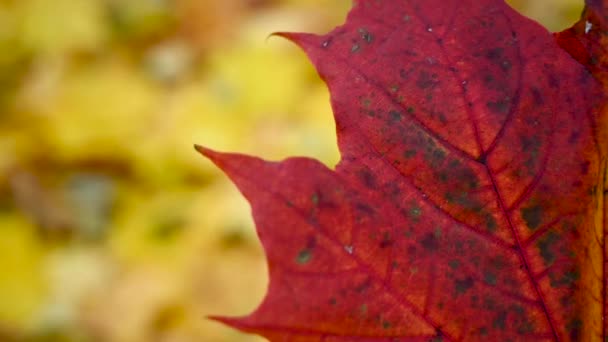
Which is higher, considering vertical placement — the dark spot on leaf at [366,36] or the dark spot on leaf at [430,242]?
the dark spot on leaf at [366,36]

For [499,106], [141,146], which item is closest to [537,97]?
[499,106]

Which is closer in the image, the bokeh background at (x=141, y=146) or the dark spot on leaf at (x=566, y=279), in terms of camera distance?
the dark spot on leaf at (x=566, y=279)

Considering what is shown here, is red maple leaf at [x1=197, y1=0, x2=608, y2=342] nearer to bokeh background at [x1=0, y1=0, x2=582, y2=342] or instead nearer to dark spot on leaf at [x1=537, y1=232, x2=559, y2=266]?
dark spot on leaf at [x1=537, y1=232, x2=559, y2=266]

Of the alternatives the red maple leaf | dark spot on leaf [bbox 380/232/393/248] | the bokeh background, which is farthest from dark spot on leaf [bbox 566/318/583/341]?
the bokeh background

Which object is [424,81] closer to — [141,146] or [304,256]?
[304,256]

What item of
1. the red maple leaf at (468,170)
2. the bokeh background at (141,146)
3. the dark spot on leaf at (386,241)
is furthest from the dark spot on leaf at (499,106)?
the bokeh background at (141,146)

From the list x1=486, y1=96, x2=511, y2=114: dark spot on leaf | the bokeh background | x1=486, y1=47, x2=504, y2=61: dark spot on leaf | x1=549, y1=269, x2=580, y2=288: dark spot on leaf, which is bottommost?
x1=549, y1=269, x2=580, y2=288: dark spot on leaf

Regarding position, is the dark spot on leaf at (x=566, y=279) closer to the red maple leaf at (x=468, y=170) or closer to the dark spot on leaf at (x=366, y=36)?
the red maple leaf at (x=468, y=170)
